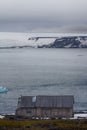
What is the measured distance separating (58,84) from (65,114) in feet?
90.0

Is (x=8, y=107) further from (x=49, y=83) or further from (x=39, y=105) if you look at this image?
(x=49, y=83)

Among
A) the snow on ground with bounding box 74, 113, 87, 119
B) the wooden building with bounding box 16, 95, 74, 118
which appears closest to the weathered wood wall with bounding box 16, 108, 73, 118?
the wooden building with bounding box 16, 95, 74, 118

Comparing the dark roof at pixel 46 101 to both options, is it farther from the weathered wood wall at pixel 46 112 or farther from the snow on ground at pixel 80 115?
the snow on ground at pixel 80 115

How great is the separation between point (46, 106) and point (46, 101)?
15.7 inches

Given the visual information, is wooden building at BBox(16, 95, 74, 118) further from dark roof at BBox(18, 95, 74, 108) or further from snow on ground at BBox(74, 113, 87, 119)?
snow on ground at BBox(74, 113, 87, 119)

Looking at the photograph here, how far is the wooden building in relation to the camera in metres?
37.6

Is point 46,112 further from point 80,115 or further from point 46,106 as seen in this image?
point 80,115

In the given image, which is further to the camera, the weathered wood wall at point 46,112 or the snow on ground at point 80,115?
the weathered wood wall at point 46,112

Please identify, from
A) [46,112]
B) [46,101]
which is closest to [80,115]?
[46,112]

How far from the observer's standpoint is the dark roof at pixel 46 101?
37.6 metres

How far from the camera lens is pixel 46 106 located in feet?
124

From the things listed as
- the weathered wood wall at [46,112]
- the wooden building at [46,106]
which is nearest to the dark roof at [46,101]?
the wooden building at [46,106]

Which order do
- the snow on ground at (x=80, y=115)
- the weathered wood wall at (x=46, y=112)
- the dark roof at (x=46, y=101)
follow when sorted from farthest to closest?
the weathered wood wall at (x=46, y=112), the dark roof at (x=46, y=101), the snow on ground at (x=80, y=115)

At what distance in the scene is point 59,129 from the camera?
1118 inches
